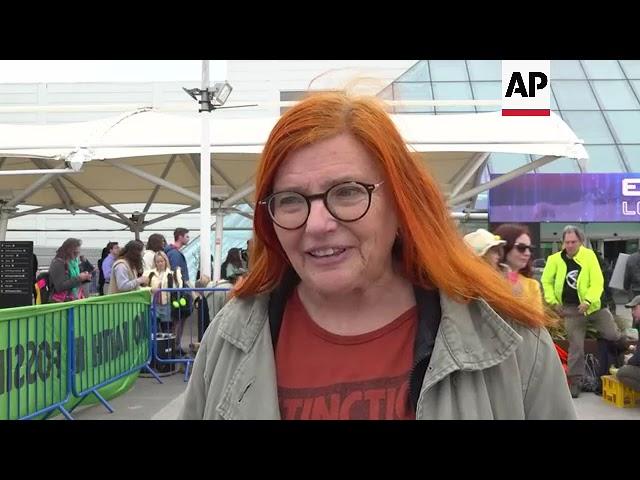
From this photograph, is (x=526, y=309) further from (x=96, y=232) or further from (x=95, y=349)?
(x=96, y=232)

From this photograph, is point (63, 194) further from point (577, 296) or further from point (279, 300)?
point (279, 300)

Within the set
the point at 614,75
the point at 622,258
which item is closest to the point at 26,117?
the point at 614,75

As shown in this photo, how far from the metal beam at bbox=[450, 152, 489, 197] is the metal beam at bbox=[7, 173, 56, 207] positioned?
8.36m

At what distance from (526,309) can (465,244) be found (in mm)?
249

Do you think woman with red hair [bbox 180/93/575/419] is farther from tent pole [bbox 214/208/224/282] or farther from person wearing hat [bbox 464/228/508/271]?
tent pole [bbox 214/208/224/282]

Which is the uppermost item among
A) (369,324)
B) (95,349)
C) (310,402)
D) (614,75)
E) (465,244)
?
(614,75)

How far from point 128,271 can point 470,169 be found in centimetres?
759

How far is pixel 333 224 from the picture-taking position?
1.30 meters

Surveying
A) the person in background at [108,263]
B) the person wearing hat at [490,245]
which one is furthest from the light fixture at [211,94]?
the person wearing hat at [490,245]

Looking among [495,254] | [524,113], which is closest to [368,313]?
[495,254]

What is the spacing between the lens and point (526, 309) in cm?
140

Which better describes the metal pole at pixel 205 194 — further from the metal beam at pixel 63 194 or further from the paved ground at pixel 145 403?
the metal beam at pixel 63 194

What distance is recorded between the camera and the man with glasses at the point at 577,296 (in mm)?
6195
